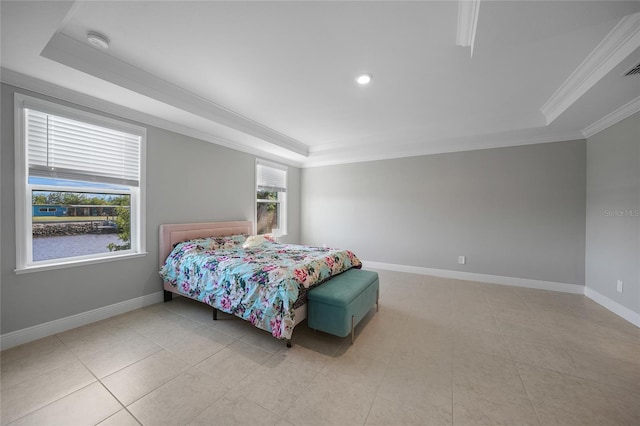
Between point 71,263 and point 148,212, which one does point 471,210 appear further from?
point 71,263

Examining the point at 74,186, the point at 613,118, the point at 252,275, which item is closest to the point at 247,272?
the point at 252,275

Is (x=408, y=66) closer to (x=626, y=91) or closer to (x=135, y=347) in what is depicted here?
(x=626, y=91)

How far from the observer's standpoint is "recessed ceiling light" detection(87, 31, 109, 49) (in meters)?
1.82

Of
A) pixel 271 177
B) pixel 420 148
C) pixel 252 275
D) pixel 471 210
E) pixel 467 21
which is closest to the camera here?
pixel 467 21

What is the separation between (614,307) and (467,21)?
3.84 m

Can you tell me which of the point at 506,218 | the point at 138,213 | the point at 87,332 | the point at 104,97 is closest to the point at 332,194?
the point at 506,218

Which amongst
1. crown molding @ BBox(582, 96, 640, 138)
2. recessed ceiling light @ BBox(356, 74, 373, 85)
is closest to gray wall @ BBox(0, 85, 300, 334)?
recessed ceiling light @ BBox(356, 74, 373, 85)

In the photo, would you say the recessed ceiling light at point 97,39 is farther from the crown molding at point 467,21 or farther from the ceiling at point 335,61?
the crown molding at point 467,21

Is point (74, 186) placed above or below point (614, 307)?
above

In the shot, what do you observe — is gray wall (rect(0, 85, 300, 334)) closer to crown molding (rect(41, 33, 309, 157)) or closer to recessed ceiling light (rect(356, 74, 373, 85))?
crown molding (rect(41, 33, 309, 157))

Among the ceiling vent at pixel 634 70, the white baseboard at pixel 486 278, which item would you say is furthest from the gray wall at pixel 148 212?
the ceiling vent at pixel 634 70

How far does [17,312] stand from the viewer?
6.96 feet

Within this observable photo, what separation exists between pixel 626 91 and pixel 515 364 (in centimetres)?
285

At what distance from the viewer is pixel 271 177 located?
5.18 m
